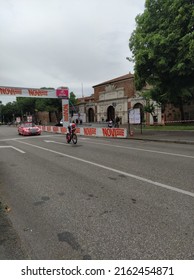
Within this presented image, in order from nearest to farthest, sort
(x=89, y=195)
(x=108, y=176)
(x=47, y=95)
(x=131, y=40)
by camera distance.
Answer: (x=89, y=195)
(x=108, y=176)
(x=131, y=40)
(x=47, y=95)

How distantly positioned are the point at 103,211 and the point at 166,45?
15.8 m

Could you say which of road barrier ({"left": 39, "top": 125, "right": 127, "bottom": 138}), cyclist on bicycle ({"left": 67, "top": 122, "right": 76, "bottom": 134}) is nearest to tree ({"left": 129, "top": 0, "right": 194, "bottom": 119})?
road barrier ({"left": 39, "top": 125, "right": 127, "bottom": 138})

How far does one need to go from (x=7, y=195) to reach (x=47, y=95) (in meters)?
31.8

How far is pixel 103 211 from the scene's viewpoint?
446 cm

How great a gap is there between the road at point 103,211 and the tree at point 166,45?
1151 cm

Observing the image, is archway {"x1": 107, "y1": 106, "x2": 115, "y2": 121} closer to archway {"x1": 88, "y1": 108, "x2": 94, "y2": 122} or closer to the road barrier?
archway {"x1": 88, "y1": 108, "x2": 94, "y2": 122}

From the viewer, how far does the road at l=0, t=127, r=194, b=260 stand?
3209 millimetres

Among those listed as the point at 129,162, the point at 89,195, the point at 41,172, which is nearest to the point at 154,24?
the point at 129,162

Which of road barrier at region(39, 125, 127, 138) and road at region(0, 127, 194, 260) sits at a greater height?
road barrier at region(39, 125, 127, 138)

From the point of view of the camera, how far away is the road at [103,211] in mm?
3209

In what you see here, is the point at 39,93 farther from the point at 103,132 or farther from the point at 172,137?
the point at 172,137

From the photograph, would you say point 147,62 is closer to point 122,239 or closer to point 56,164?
point 56,164

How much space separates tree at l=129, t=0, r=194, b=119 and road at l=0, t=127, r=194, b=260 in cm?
1151
